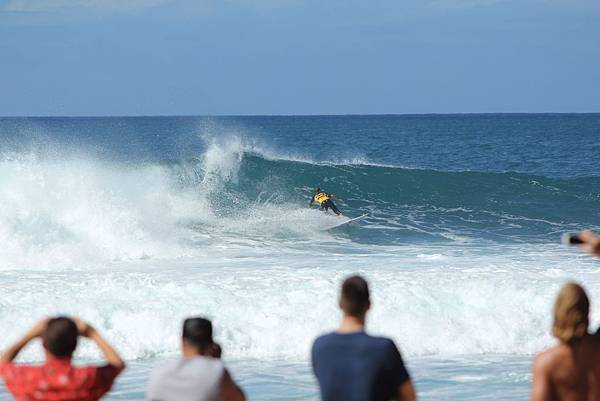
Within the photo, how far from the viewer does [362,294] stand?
142 inches

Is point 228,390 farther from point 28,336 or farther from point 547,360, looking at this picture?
point 547,360

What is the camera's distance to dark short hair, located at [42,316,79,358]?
3701 mm

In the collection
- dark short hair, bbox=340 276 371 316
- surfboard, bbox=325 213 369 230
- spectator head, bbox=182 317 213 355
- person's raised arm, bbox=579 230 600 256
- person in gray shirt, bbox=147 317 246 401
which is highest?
surfboard, bbox=325 213 369 230

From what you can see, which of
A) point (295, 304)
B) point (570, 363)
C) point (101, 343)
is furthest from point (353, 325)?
point (295, 304)

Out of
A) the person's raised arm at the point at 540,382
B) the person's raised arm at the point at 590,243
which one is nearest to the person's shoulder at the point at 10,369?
the person's raised arm at the point at 540,382

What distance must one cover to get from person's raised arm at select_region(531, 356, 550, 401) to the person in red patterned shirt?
165cm

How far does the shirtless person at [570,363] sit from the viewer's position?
363 cm

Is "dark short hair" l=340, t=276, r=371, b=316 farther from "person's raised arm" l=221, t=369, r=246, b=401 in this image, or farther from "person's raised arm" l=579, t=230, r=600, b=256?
"person's raised arm" l=579, t=230, r=600, b=256

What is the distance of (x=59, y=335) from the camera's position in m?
3.71

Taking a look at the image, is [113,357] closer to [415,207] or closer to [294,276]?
[294,276]

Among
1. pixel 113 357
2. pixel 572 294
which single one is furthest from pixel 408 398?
pixel 113 357

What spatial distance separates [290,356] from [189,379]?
20.3ft

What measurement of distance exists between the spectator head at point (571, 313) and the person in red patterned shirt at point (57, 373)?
175 centimetres

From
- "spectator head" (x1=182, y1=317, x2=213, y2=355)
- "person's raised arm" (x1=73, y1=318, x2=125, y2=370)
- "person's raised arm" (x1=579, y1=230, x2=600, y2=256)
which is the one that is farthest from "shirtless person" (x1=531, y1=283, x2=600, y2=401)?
"person's raised arm" (x1=73, y1=318, x2=125, y2=370)
